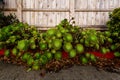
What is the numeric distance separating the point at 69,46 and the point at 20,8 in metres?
3.33

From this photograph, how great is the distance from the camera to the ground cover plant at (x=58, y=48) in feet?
18.4

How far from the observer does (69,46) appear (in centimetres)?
555

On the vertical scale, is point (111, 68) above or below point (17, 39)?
below

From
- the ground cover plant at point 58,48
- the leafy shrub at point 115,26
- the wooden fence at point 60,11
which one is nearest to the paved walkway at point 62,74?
the ground cover plant at point 58,48

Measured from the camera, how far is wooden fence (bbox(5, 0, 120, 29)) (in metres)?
8.13

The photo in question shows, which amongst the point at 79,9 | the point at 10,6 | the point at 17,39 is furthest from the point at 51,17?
the point at 17,39

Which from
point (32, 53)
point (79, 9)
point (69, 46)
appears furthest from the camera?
point (79, 9)

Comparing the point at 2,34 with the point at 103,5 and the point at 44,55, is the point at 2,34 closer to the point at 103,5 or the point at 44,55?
the point at 44,55

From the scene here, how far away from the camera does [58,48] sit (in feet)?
18.2

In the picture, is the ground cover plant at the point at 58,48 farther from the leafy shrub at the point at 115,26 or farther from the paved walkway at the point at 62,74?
the paved walkway at the point at 62,74

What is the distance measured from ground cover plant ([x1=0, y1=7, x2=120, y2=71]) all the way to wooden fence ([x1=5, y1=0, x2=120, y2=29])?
1634mm

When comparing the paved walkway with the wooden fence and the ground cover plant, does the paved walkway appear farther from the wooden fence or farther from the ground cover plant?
the wooden fence

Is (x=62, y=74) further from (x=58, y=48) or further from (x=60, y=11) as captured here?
(x=60, y=11)

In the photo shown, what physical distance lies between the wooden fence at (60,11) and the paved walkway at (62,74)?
2.90 m
